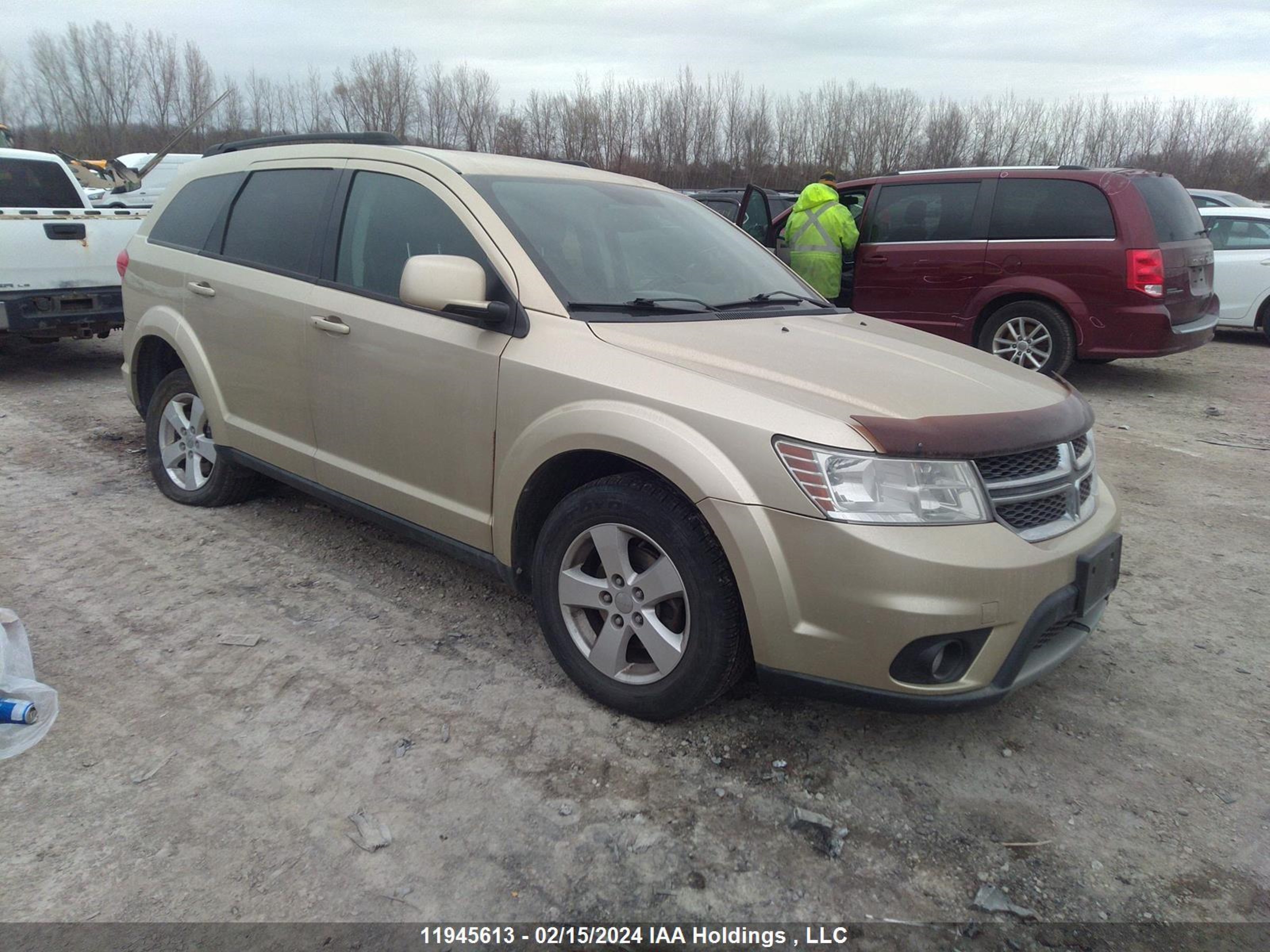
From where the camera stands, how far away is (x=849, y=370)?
9.27 feet

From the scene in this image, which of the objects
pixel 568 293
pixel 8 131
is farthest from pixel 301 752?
pixel 8 131

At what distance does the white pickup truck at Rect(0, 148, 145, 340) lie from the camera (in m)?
7.05

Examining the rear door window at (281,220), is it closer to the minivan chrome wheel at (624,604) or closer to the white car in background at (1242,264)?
the minivan chrome wheel at (624,604)

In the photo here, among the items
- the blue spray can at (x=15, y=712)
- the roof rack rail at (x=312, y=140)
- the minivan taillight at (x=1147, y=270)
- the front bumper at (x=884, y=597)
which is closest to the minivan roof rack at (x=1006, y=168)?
the minivan taillight at (x=1147, y=270)

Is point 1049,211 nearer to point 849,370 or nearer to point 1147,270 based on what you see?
point 1147,270

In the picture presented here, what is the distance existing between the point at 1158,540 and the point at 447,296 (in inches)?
150

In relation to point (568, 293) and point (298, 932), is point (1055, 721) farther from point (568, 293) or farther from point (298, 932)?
point (298, 932)

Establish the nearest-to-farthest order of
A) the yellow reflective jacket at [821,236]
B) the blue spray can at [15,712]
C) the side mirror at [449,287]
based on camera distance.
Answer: the blue spray can at [15,712]
the side mirror at [449,287]
the yellow reflective jacket at [821,236]

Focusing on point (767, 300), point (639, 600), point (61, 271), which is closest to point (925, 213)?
point (767, 300)

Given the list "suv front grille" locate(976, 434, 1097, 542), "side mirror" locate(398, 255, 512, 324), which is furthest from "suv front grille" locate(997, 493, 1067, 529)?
"side mirror" locate(398, 255, 512, 324)

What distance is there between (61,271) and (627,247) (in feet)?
19.9

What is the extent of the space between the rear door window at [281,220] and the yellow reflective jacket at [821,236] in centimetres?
540

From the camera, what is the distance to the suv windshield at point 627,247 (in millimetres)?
3205

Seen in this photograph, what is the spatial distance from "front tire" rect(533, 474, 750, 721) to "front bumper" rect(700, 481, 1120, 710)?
10 centimetres
